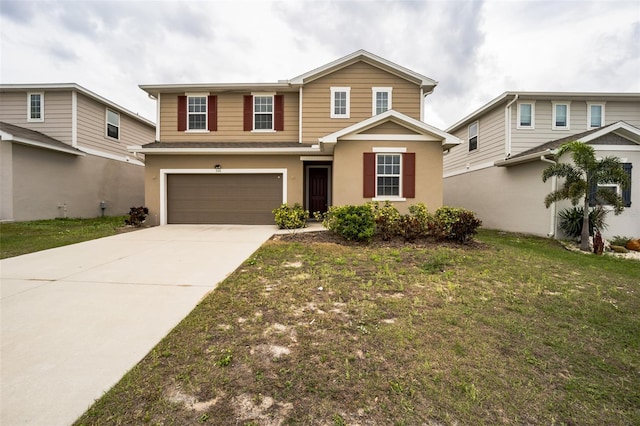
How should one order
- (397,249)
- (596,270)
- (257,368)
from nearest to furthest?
(257,368) → (596,270) → (397,249)

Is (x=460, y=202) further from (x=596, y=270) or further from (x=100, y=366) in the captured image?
(x=100, y=366)

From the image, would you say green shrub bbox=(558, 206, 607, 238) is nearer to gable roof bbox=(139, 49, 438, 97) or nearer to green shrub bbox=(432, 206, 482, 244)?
green shrub bbox=(432, 206, 482, 244)

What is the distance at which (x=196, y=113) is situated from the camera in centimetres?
1288

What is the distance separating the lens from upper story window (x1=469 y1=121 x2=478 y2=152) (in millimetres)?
15055

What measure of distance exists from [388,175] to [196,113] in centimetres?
927

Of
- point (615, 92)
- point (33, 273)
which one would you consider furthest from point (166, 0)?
point (615, 92)

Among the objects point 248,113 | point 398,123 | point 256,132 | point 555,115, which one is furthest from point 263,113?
point 555,115

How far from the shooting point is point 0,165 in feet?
36.2

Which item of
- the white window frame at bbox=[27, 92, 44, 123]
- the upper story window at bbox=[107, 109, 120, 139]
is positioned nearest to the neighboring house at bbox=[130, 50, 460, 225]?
the upper story window at bbox=[107, 109, 120, 139]

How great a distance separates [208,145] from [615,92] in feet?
59.8

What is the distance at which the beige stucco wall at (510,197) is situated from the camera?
11.0 metres

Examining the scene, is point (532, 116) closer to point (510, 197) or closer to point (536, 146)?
point (536, 146)

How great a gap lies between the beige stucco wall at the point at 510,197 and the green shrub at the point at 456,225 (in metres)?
4.73

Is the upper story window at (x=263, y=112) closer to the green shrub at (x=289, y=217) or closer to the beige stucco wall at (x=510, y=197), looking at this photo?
the green shrub at (x=289, y=217)
